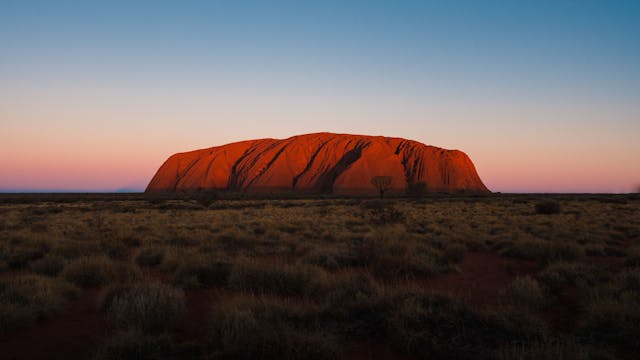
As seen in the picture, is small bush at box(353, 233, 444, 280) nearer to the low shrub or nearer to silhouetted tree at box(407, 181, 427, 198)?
the low shrub

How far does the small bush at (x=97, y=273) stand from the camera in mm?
7238

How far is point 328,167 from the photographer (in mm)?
94625

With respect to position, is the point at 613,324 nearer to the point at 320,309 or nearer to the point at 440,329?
the point at 440,329

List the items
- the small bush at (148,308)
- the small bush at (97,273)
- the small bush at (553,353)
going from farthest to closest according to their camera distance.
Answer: the small bush at (97,273) < the small bush at (148,308) < the small bush at (553,353)

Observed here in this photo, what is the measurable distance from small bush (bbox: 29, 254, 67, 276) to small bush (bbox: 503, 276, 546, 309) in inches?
318

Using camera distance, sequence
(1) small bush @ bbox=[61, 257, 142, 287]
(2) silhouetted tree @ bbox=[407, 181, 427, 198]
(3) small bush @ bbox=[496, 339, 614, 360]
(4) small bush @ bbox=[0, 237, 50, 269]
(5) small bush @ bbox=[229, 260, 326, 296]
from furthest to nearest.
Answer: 1. (2) silhouetted tree @ bbox=[407, 181, 427, 198]
2. (4) small bush @ bbox=[0, 237, 50, 269]
3. (1) small bush @ bbox=[61, 257, 142, 287]
4. (5) small bush @ bbox=[229, 260, 326, 296]
5. (3) small bush @ bbox=[496, 339, 614, 360]

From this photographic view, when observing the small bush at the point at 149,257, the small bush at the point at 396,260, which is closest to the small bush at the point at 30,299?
the small bush at the point at 149,257

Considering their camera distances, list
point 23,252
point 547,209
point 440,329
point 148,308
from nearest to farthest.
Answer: point 440,329 < point 148,308 < point 23,252 < point 547,209

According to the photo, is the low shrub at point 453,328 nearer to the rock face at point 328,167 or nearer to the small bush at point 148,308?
the small bush at point 148,308

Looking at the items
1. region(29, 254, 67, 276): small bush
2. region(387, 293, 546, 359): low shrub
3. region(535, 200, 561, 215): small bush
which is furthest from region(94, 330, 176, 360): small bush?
region(535, 200, 561, 215): small bush

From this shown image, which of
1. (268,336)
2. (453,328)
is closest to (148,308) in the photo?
(268,336)

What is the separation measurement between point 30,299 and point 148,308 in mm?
1978

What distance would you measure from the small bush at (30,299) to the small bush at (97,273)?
1.63ft

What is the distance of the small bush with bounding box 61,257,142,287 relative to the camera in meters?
7.24
